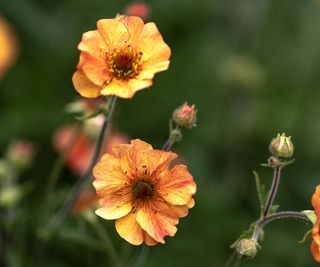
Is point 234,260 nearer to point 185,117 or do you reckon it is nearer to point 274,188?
point 274,188

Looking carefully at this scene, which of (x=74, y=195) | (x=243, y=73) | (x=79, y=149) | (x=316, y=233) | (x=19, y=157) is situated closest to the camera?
(x=316, y=233)

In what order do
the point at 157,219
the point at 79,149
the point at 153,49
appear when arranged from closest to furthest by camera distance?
the point at 157,219 → the point at 153,49 → the point at 79,149

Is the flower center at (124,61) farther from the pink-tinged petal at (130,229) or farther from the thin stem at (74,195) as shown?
the pink-tinged petal at (130,229)

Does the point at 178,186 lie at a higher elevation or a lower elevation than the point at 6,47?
lower

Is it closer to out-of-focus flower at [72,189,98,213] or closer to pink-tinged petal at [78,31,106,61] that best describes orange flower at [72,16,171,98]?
pink-tinged petal at [78,31,106,61]

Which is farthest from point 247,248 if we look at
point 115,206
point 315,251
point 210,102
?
point 210,102

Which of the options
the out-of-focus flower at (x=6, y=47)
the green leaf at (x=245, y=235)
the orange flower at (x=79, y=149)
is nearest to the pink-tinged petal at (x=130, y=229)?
the green leaf at (x=245, y=235)
